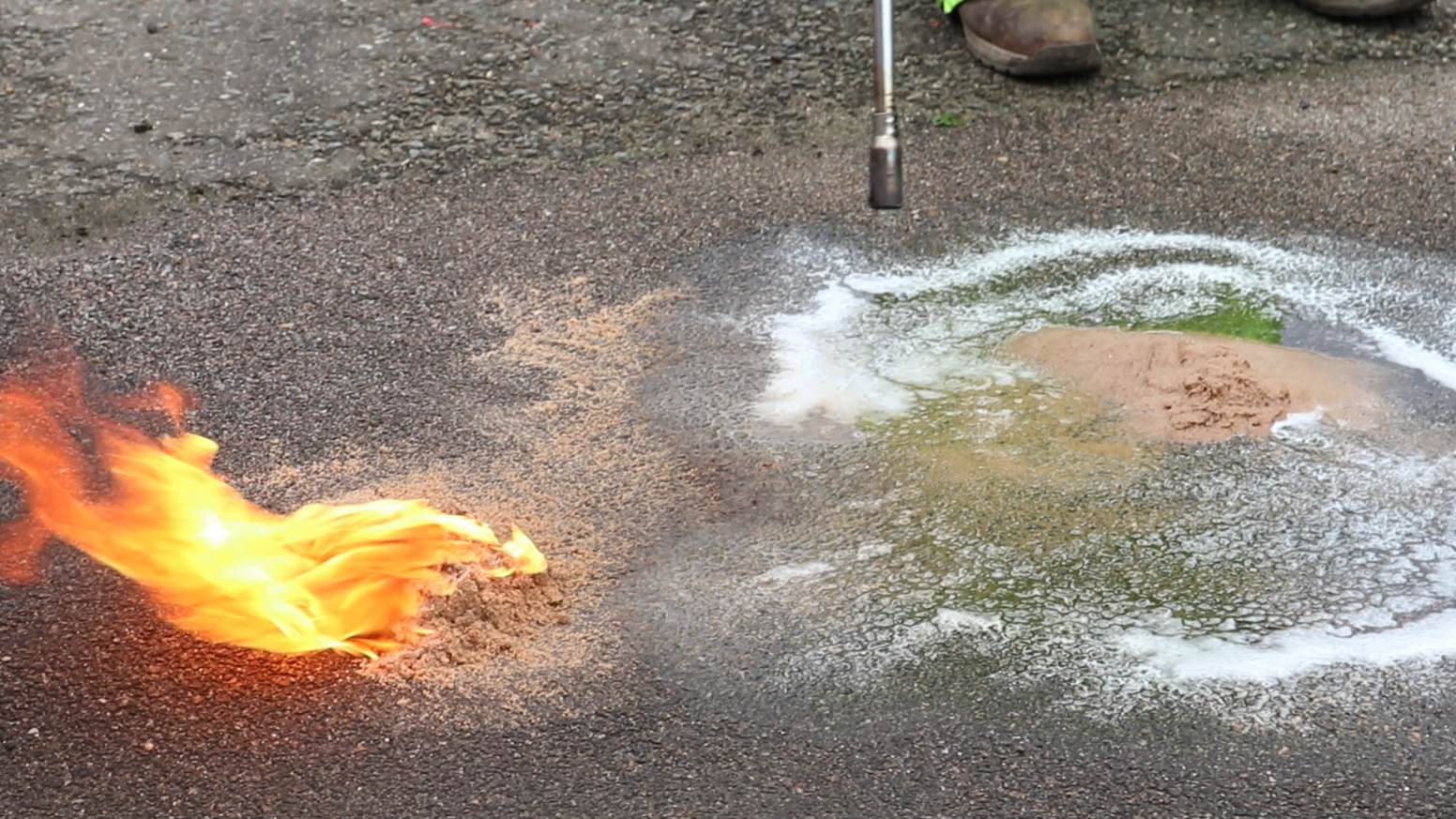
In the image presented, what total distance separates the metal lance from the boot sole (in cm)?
249

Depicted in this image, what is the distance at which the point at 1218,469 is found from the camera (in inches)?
167

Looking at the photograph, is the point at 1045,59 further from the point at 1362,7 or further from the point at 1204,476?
the point at 1204,476

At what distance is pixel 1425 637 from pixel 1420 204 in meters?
2.67

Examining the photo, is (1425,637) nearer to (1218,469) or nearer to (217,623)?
(1218,469)

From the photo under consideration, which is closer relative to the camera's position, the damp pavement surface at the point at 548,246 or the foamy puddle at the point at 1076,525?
the damp pavement surface at the point at 548,246

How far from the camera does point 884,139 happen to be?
14.0 ft

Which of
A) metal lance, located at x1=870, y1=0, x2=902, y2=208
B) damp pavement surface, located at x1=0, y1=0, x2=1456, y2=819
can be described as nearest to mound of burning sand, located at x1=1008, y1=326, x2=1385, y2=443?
metal lance, located at x1=870, y1=0, x2=902, y2=208

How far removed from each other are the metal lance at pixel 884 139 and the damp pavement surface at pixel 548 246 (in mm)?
848

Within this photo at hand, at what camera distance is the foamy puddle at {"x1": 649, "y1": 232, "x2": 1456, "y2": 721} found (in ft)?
11.7

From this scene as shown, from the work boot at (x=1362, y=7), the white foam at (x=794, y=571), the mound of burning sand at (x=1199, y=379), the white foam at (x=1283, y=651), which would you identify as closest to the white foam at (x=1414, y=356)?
the mound of burning sand at (x=1199, y=379)

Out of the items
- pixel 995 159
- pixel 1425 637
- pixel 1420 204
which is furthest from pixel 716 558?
pixel 1420 204

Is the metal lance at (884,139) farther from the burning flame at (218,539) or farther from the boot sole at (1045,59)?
the boot sole at (1045,59)

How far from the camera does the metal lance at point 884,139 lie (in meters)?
4.15

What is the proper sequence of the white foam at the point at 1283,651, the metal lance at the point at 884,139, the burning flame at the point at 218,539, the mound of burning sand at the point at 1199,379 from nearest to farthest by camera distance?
the white foam at the point at 1283,651 → the burning flame at the point at 218,539 → the metal lance at the point at 884,139 → the mound of burning sand at the point at 1199,379
